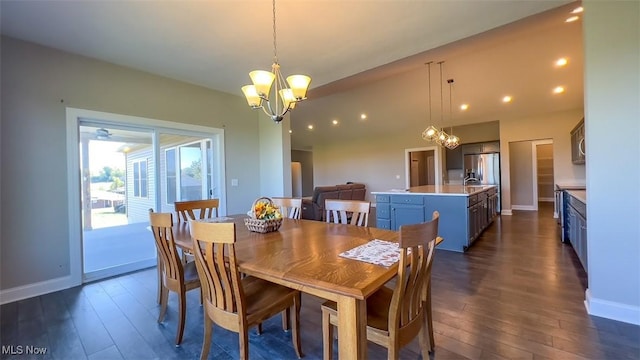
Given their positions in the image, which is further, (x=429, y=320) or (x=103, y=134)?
(x=103, y=134)

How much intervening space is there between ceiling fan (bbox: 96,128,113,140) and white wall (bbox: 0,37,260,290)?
0.88 ft

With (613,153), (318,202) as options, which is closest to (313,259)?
(613,153)

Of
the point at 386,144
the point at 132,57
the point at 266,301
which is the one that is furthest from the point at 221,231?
the point at 386,144

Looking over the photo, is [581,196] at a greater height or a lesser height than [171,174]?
lesser

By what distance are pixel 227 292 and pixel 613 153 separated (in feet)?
9.35

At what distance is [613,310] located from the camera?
202 cm

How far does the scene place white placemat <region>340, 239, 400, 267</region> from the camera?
1.36 m

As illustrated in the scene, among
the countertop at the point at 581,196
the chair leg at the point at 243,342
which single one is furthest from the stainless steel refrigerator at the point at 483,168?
the chair leg at the point at 243,342

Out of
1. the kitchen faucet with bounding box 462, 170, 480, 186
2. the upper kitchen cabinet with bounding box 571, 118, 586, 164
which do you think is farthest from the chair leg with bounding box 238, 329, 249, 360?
the kitchen faucet with bounding box 462, 170, 480, 186

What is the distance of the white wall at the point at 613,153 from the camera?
192cm

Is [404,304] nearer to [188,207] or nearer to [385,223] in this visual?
[188,207]

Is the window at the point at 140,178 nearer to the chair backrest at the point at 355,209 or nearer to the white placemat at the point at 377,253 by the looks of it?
the chair backrest at the point at 355,209

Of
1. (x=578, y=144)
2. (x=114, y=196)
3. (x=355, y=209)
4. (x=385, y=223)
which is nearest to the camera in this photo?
(x=355, y=209)

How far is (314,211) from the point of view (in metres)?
5.93
